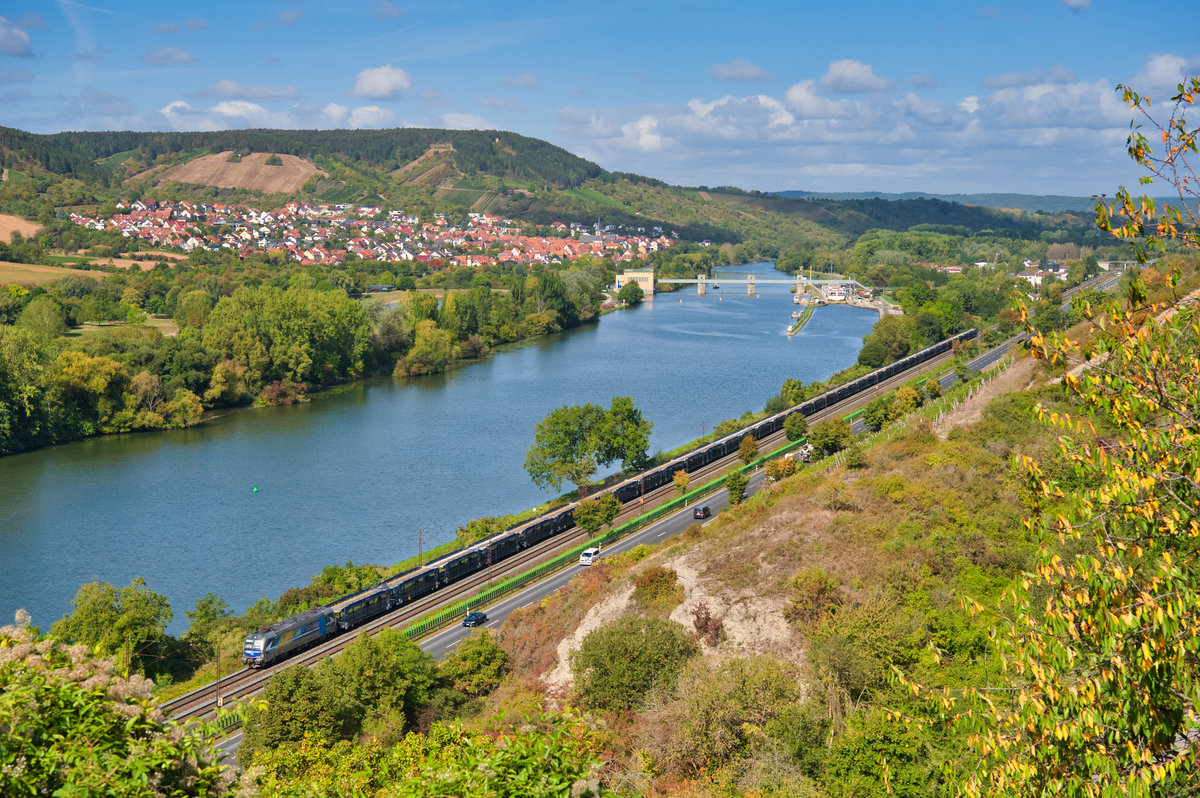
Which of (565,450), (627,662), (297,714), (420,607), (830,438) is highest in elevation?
(627,662)

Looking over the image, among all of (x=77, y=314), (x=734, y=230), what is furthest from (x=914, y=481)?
(x=734, y=230)

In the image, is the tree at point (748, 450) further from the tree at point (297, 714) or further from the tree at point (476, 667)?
the tree at point (297, 714)

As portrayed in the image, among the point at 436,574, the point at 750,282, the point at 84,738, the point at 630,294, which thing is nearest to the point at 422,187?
the point at 750,282

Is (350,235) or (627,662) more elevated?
(350,235)

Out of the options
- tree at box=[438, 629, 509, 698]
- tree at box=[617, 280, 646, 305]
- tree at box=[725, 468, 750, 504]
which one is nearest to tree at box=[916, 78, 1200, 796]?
tree at box=[438, 629, 509, 698]

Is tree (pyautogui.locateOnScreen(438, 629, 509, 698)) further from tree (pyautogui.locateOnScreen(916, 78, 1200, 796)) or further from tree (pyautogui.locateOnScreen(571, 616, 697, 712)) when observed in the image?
tree (pyautogui.locateOnScreen(916, 78, 1200, 796))

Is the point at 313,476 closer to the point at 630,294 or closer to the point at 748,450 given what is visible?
the point at 748,450
